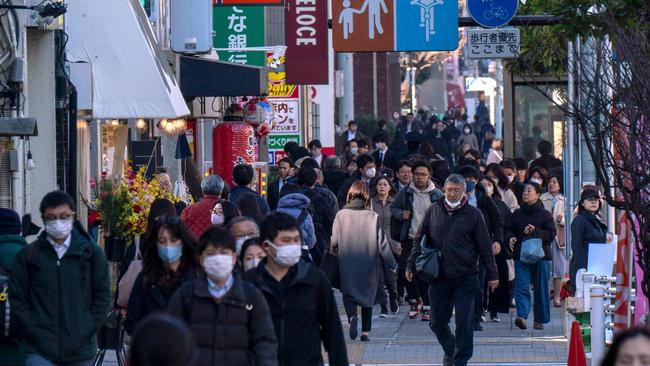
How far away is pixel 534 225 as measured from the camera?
16453mm

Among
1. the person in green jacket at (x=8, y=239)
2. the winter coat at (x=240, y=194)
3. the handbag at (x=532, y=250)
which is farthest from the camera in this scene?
the handbag at (x=532, y=250)

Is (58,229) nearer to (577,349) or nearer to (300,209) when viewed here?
(577,349)

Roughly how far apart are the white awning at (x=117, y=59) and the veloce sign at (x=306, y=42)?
27.3ft

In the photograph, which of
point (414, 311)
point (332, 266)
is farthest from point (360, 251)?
point (414, 311)

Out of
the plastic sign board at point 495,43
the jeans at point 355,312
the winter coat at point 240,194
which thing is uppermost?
the plastic sign board at point 495,43

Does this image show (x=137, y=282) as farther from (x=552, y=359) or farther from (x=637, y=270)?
(x=552, y=359)

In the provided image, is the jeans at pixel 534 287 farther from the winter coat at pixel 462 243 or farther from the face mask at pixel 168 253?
the face mask at pixel 168 253

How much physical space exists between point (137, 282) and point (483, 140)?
36718mm

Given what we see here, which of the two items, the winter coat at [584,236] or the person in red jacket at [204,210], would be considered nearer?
the person in red jacket at [204,210]

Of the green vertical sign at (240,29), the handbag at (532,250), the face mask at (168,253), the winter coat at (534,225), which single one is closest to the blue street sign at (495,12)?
the winter coat at (534,225)

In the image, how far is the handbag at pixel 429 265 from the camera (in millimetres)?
12703

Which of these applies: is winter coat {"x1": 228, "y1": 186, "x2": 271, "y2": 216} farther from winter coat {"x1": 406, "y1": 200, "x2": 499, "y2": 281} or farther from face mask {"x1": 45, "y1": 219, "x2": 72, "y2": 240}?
face mask {"x1": 45, "y1": 219, "x2": 72, "y2": 240}

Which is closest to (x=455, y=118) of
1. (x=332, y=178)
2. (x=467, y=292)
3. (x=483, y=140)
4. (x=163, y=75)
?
(x=483, y=140)

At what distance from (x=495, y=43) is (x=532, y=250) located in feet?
11.9
